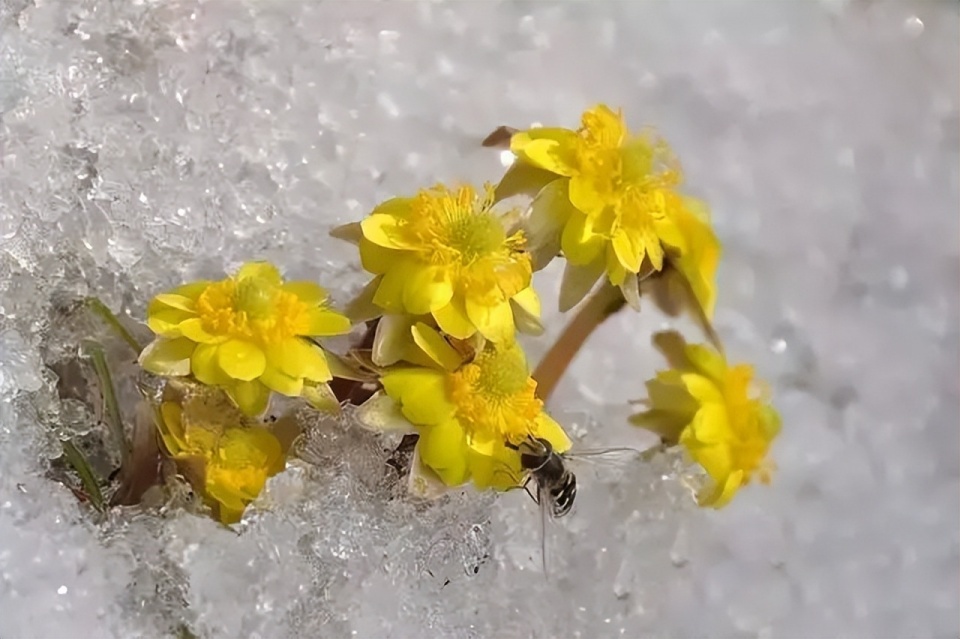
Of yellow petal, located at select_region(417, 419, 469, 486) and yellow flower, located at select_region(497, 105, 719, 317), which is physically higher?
yellow flower, located at select_region(497, 105, 719, 317)

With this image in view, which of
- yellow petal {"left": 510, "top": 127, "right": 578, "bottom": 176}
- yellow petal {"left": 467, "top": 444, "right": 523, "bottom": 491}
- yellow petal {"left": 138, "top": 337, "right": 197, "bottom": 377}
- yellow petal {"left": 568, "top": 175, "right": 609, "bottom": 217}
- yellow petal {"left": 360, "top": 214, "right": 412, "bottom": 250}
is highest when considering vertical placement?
yellow petal {"left": 510, "top": 127, "right": 578, "bottom": 176}

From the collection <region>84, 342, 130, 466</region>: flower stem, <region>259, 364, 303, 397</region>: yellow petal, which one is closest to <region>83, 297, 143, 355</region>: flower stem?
<region>84, 342, 130, 466</region>: flower stem

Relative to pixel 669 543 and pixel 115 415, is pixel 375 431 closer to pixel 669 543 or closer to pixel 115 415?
pixel 115 415

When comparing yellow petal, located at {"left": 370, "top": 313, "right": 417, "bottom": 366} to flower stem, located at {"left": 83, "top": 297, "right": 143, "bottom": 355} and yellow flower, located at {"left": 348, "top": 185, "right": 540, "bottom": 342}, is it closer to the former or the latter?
yellow flower, located at {"left": 348, "top": 185, "right": 540, "bottom": 342}

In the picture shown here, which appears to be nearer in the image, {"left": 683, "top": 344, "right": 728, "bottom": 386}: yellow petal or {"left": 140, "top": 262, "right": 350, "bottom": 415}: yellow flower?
{"left": 140, "top": 262, "right": 350, "bottom": 415}: yellow flower

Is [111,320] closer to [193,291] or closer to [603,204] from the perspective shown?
[193,291]

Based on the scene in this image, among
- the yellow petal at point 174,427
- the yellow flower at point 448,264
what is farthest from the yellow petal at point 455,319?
the yellow petal at point 174,427

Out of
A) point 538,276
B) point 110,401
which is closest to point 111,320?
point 110,401
